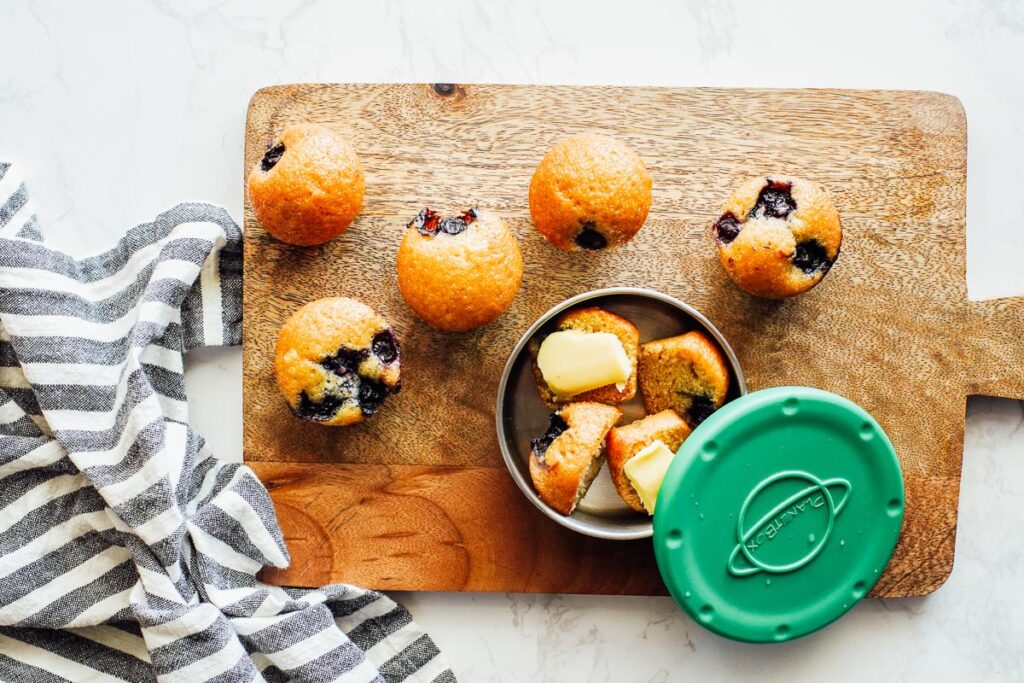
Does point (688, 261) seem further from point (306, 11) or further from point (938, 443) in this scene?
point (306, 11)

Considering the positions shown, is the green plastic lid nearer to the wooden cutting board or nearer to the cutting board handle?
the wooden cutting board

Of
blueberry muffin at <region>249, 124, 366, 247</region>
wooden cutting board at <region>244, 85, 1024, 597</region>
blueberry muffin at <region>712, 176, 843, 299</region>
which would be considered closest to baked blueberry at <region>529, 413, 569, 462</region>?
wooden cutting board at <region>244, 85, 1024, 597</region>

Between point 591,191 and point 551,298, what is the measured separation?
0.25 meters

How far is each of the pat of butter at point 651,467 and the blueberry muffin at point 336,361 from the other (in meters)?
0.43

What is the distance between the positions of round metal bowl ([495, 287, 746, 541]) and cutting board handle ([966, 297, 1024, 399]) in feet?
1.60

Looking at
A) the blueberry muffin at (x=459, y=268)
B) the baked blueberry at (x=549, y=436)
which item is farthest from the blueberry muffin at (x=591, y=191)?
the baked blueberry at (x=549, y=436)

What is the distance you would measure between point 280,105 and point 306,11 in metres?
0.21

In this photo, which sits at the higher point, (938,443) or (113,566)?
(938,443)

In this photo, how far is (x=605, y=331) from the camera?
1548 mm

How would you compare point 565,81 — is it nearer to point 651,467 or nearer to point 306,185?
point 306,185

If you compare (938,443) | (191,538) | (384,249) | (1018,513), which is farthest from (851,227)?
(191,538)

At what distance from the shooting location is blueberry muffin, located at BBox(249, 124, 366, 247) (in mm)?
1509

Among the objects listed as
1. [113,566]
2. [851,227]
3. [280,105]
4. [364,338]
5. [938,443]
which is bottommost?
[113,566]

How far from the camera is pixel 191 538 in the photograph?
1.64m
